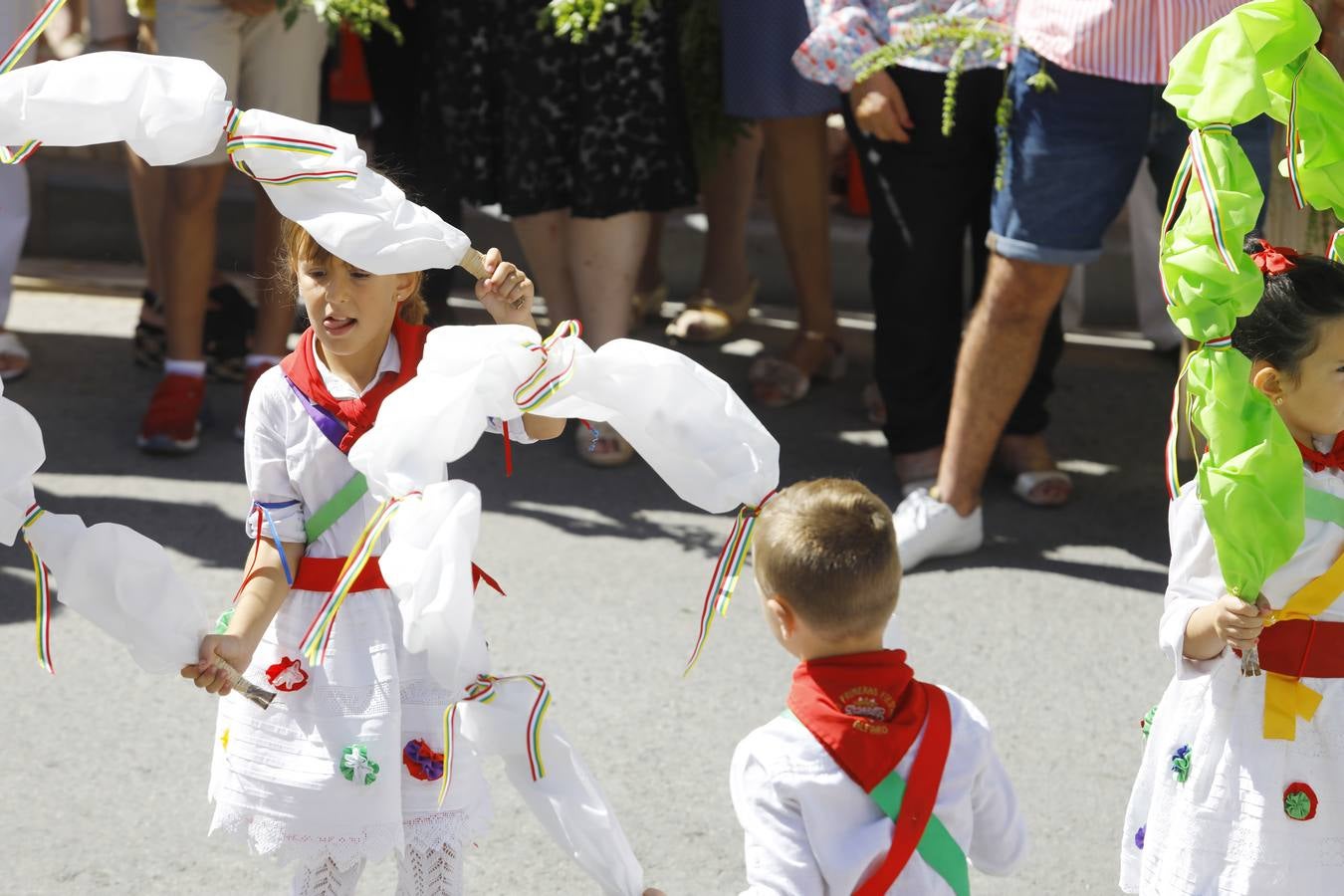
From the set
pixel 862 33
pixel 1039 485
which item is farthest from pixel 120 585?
pixel 1039 485

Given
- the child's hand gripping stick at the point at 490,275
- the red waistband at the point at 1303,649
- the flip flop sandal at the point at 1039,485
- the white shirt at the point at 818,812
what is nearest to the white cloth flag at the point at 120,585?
the child's hand gripping stick at the point at 490,275

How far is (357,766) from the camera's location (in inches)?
97.9

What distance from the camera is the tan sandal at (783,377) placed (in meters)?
5.64

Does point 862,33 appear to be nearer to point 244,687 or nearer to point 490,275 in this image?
point 490,275

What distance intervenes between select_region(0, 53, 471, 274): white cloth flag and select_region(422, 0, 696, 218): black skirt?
2.57 meters

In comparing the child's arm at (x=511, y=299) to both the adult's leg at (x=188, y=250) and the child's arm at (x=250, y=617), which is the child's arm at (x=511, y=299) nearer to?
the child's arm at (x=250, y=617)

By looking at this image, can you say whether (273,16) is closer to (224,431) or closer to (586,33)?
(586,33)

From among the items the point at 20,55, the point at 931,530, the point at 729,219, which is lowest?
the point at 931,530

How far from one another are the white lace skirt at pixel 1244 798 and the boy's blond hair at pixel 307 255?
1.33 metres

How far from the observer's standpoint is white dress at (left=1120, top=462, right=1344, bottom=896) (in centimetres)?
240

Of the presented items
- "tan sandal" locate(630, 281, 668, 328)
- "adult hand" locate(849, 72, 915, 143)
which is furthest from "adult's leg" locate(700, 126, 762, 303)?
"adult hand" locate(849, 72, 915, 143)

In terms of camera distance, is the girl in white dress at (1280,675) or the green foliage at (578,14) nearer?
the girl in white dress at (1280,675)

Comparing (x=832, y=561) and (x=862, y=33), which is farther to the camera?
(x=862, y=33)

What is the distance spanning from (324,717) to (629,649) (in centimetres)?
155
